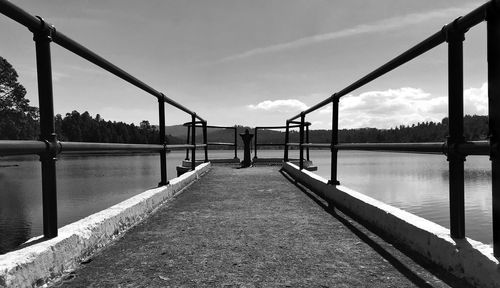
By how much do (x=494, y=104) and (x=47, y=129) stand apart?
230cm

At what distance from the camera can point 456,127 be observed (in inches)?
78.7

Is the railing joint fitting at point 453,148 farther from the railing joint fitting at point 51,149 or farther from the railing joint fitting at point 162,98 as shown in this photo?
the railing joint fitting at point 162,98

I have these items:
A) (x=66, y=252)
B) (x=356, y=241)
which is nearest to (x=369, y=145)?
(x=356, y=241)

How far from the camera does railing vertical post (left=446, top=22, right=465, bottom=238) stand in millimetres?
1962

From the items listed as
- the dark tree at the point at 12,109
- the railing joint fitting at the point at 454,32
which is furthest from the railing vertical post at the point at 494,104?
the dark tree at the point at 12,109

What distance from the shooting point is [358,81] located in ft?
11.8

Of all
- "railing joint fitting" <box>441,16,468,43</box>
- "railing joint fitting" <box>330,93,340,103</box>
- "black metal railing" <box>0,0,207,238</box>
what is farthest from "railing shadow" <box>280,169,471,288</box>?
"black metal railing" <box>0,0,207,238</box>

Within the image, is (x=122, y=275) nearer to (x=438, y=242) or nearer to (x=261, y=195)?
(x=438, y=242)

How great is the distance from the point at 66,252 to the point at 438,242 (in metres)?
2.10

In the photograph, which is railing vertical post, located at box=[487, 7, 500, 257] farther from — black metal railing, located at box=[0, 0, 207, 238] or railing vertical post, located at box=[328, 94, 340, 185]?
railing vertical post, located at box=[328, 94, 340, 185]

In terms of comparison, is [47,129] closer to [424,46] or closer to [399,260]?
[399,260]

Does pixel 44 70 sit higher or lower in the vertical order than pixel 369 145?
higher

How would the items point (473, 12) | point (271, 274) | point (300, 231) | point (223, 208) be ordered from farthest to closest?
point (223, 208) < point (300, 231) < point (271, 274) < point (473, 12)

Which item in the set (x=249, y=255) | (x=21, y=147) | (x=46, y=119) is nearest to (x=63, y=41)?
(x=46, y=119)
